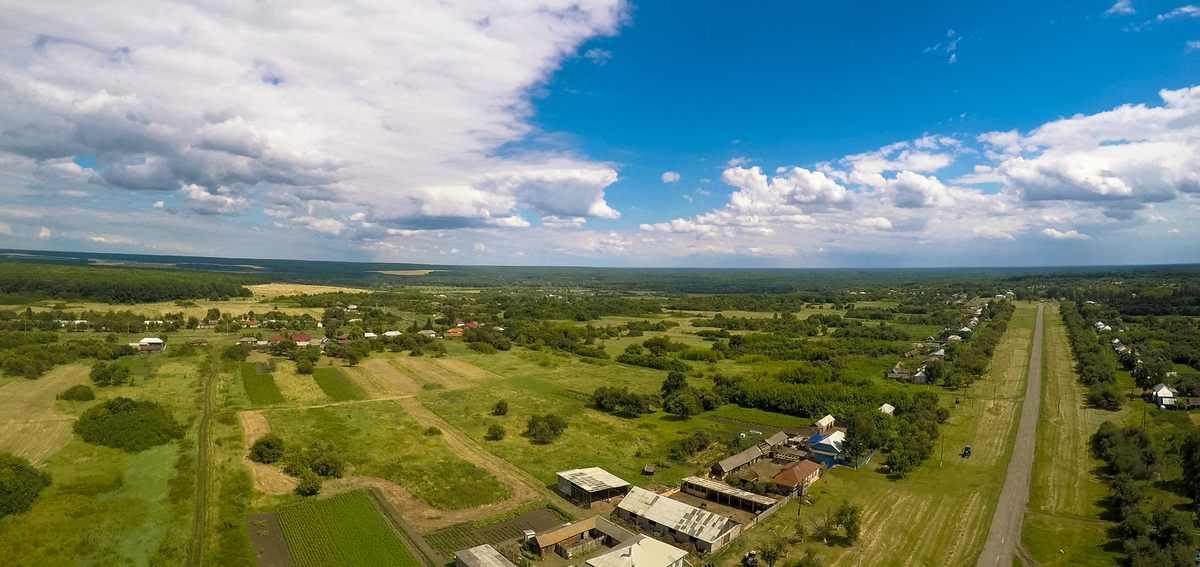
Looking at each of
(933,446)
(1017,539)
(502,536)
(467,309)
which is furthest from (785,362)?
(467,309)

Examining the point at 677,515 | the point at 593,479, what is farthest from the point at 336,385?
the point at 677,515

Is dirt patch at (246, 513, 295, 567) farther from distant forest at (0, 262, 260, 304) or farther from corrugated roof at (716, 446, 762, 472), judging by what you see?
distant forest at (0, 262, 260, 304)

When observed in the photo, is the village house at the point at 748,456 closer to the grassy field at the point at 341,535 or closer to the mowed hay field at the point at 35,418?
the grassy field at the point at 341,535

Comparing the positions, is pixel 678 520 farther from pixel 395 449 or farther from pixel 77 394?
pixel 77 394

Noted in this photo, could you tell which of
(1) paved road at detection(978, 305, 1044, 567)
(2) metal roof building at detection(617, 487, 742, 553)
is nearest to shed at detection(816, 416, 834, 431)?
(1) paved road at detection(978, 305, 1044, 567)

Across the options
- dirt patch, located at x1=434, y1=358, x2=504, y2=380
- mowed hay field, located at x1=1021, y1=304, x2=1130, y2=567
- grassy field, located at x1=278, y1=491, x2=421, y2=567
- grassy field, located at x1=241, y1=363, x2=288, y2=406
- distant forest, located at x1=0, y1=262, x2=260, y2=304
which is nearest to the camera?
grassy field, located at x1=278, y1=491, x2=421, y2=567

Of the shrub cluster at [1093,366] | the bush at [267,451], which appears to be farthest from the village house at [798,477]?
the shrub cluster at [1093,366]

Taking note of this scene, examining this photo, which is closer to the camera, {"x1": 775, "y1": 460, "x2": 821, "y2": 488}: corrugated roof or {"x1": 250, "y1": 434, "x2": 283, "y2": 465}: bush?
{"x1": 775, "y1": 460, "x2": 821, "y2": 488}: corrugated roof

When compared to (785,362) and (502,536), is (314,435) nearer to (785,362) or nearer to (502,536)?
(502,536)
